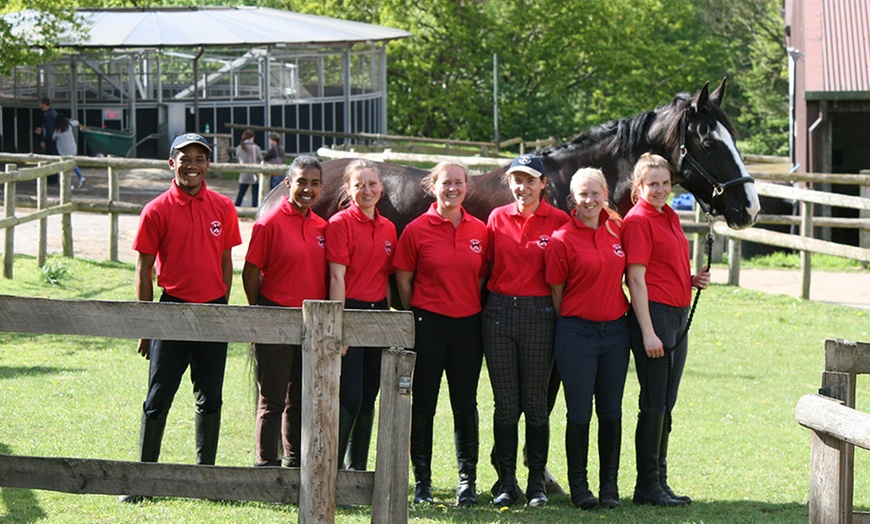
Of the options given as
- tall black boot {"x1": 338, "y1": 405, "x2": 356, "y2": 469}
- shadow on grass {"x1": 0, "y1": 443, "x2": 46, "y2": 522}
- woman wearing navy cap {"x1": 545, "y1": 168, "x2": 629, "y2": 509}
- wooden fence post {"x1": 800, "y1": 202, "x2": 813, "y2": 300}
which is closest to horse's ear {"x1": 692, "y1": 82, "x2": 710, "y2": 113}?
woman wearing navy cap {"x1": 545, "y1": 168, "x2": 629, "y2": 509}

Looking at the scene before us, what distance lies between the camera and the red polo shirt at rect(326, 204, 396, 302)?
554 centimetres

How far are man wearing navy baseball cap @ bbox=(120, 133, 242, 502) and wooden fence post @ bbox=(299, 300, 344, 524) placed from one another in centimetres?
127

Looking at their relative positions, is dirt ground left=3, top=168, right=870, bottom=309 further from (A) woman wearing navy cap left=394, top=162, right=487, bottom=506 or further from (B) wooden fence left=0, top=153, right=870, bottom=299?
(A) woman wearing navy cap left=394, top=162, right=487, bottom=506

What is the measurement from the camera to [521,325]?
5578mm

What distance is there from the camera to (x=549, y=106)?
128 ft

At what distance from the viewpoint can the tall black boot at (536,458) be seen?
5.70 metres

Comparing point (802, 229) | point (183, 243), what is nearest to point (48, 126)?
point (802, 229)

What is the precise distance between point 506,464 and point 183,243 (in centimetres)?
192

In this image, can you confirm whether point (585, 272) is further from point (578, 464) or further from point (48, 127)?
point (48, 127)

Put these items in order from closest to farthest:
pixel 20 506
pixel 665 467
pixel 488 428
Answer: pixel 20 506 → pixel 665 467 → pixel 488 428

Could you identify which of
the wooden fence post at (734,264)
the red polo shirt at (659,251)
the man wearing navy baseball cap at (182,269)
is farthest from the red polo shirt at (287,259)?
the wooden fence post at (734,264)

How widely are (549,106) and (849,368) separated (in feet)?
115

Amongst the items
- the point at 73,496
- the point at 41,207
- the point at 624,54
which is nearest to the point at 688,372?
the point at 73,496

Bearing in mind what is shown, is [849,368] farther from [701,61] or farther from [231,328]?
[701,61]
